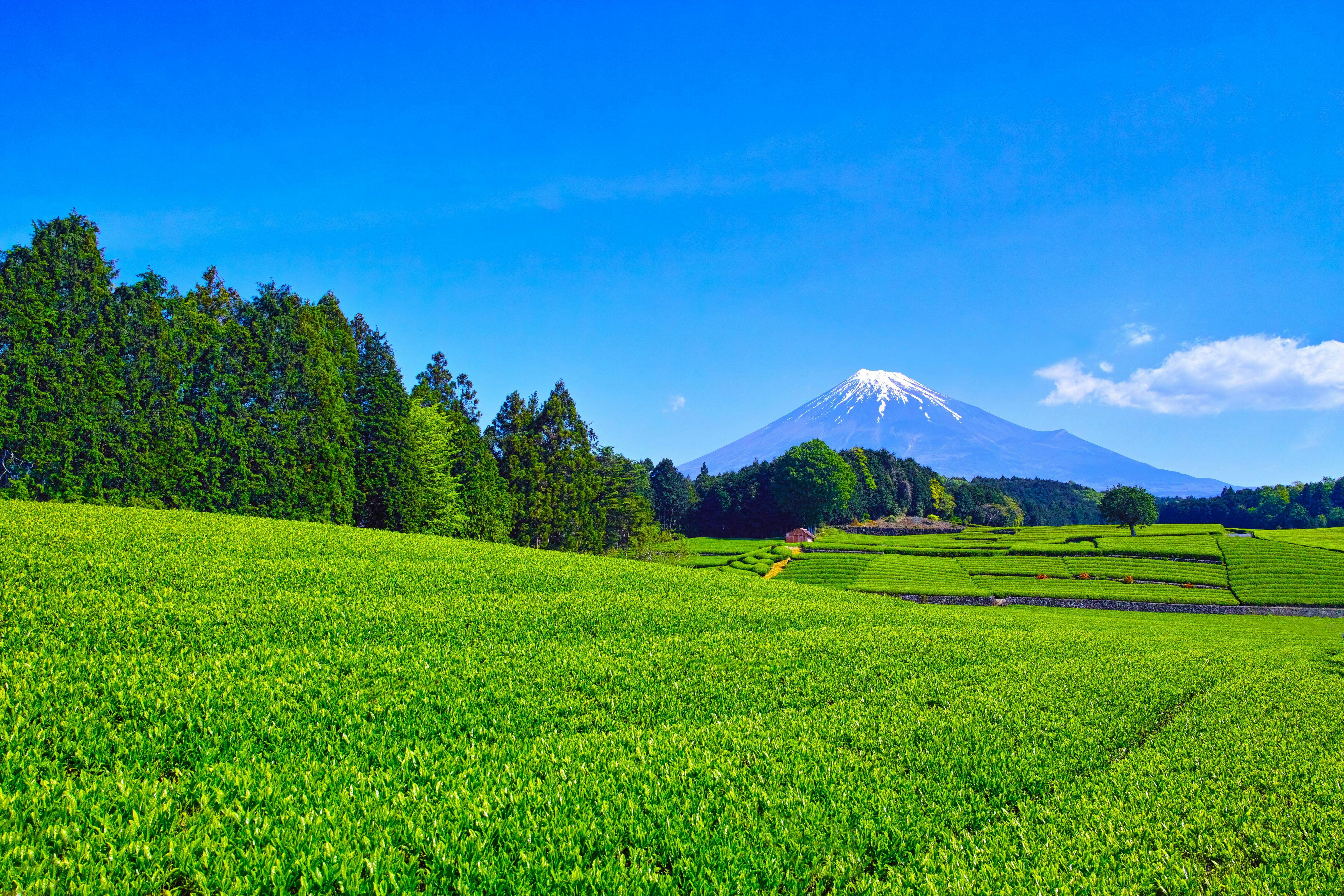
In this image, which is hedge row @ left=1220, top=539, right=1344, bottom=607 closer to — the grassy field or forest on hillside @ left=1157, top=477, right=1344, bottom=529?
the grassy field

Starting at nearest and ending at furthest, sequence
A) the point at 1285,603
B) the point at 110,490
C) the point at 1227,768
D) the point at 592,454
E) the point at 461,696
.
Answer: the point at 1227,768 → the point at 461,696 → the point at 110,490 → the point at 1285,603 → the point at 592,454

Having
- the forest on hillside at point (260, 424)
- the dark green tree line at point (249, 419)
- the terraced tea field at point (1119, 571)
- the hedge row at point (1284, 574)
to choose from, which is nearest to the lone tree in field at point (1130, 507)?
the terraced tea field at point (1119, 571)

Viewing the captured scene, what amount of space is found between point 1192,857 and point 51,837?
885cm

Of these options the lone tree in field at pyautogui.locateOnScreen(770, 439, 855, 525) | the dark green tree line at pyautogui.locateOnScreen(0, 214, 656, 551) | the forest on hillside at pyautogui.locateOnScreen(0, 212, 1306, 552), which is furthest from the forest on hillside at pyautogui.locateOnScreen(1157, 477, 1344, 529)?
the dark green tree line at pyautogui.locateOnScreen(0, 214, 656, 551)

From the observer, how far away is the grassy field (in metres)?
4.27

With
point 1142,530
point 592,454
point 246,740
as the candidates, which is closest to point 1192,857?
point 246,740

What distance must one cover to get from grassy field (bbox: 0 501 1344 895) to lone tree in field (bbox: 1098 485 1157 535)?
200ft

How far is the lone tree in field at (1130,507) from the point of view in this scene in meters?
62.9

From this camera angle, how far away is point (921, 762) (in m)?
6.46

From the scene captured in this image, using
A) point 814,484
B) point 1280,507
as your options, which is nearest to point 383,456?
point 814,484

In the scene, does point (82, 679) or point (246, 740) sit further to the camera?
point (82, 679)

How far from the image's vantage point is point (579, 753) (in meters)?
6.22

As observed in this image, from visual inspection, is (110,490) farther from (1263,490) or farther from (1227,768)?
(1263,490)

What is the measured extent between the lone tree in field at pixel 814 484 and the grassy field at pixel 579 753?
68.5 metres
